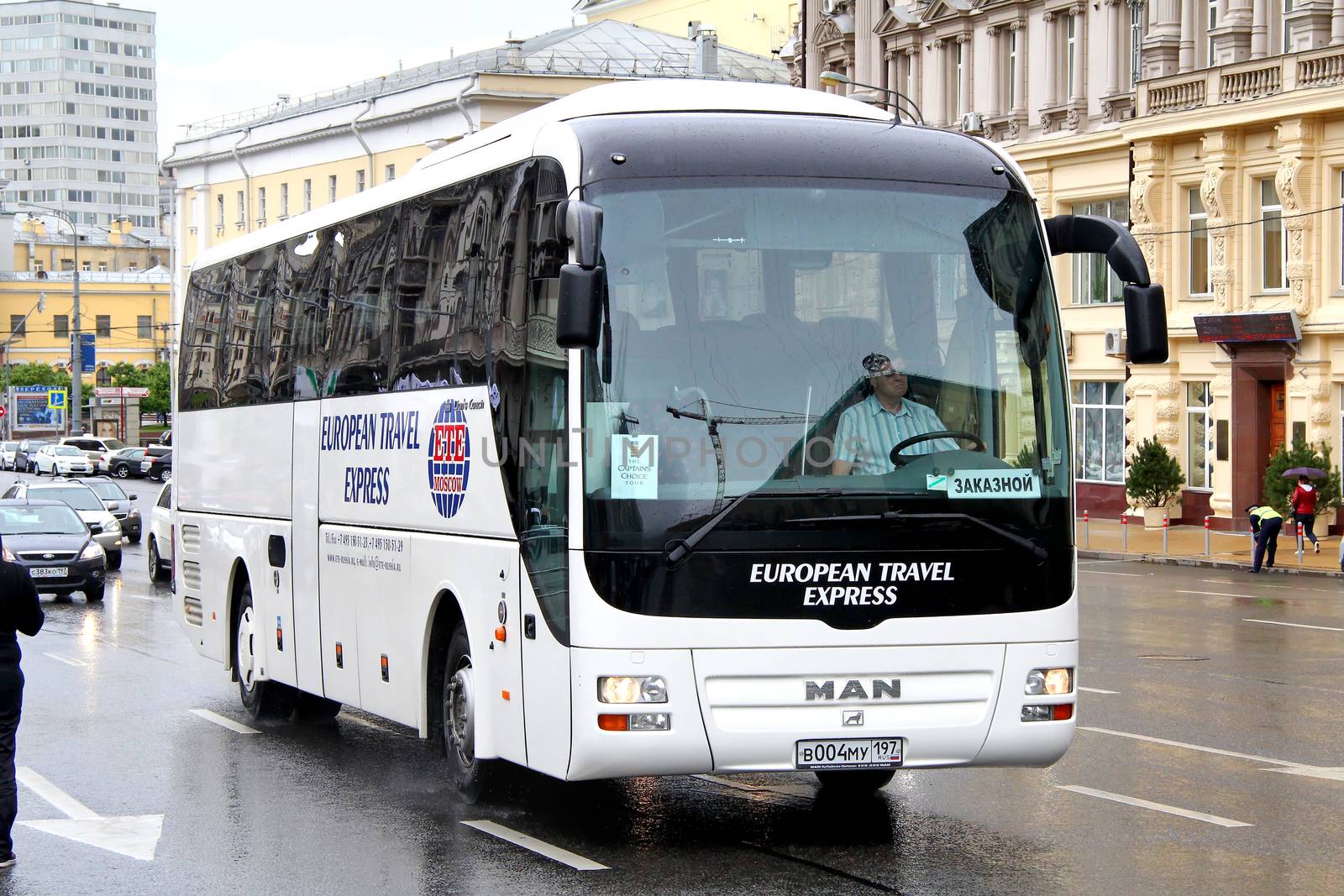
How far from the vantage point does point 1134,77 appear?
43562mm

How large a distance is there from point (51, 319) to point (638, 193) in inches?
5258

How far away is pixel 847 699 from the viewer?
9156 mm

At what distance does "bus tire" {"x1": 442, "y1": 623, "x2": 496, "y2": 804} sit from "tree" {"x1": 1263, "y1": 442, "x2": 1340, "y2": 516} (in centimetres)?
2788

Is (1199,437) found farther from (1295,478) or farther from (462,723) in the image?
(462,723)

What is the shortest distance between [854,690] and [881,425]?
3.96 feet

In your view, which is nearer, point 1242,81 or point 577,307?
point 577,307

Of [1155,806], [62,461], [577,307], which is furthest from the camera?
[62,461]

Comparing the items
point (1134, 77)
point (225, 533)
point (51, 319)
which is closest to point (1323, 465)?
point (1134, 77)

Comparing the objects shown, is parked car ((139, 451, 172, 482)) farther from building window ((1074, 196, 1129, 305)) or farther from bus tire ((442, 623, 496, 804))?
bus tire ((442, 623, 496, 804))

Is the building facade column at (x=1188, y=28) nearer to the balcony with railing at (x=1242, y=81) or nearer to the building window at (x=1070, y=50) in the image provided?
the balcony with railing at (x=1242, y=81)

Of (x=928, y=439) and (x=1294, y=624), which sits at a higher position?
(x=928, y=439)

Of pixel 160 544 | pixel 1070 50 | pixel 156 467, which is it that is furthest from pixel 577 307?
pixel 156 467

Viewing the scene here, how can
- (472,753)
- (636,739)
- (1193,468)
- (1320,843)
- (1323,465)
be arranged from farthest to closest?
(1193,468) < (1323,465) < (472,753) < (1320,843) < (636,739)

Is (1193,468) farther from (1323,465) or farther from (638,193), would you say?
(638,193)
